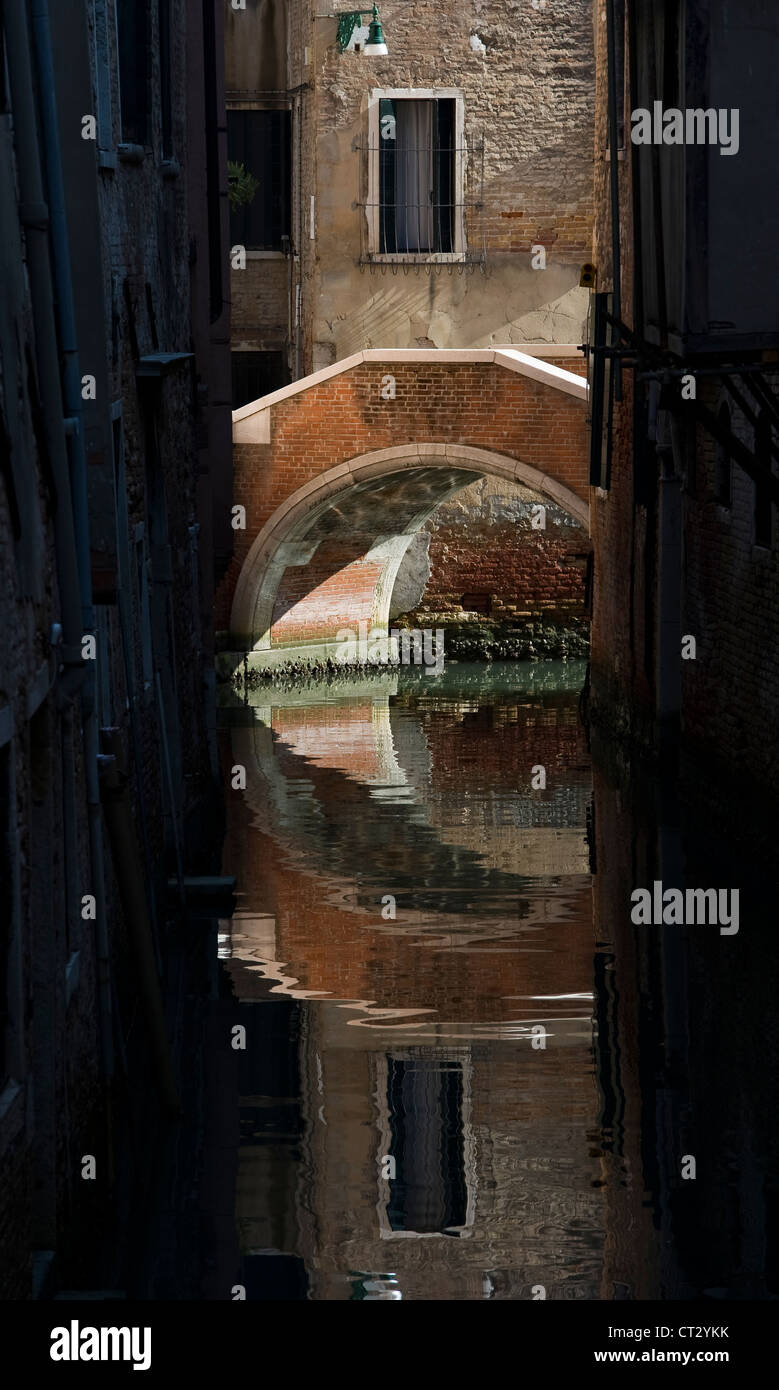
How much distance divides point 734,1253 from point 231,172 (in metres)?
17.3

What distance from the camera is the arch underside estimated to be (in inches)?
731

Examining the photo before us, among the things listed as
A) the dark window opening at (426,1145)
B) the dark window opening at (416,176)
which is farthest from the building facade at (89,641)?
the dark window opening at (416,176)

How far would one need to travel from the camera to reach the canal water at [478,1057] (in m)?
6.02

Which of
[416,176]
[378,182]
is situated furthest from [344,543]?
[416,176]

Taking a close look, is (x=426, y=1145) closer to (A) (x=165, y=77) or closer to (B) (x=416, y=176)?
(A) (x=165, y=77)

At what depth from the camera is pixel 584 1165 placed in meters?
6.72

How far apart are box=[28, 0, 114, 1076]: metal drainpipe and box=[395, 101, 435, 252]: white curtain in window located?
15.4 metres

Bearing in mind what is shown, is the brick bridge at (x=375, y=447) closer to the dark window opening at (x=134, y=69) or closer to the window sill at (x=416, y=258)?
the window sill at (x=416, y=258)

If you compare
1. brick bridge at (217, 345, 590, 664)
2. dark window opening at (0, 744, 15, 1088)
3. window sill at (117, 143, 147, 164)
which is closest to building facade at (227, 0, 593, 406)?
brick bridge at (217, 345, 590, 664)

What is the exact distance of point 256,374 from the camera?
73.3 ft

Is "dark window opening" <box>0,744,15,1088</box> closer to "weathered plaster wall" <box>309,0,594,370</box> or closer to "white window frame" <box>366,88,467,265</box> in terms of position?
"weathered plaster wall" <box>309,0,594,370</box>

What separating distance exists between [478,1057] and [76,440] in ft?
9.36

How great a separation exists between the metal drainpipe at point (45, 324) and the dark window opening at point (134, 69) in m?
4.09

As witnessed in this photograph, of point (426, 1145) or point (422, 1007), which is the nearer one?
point (426, 1145)
